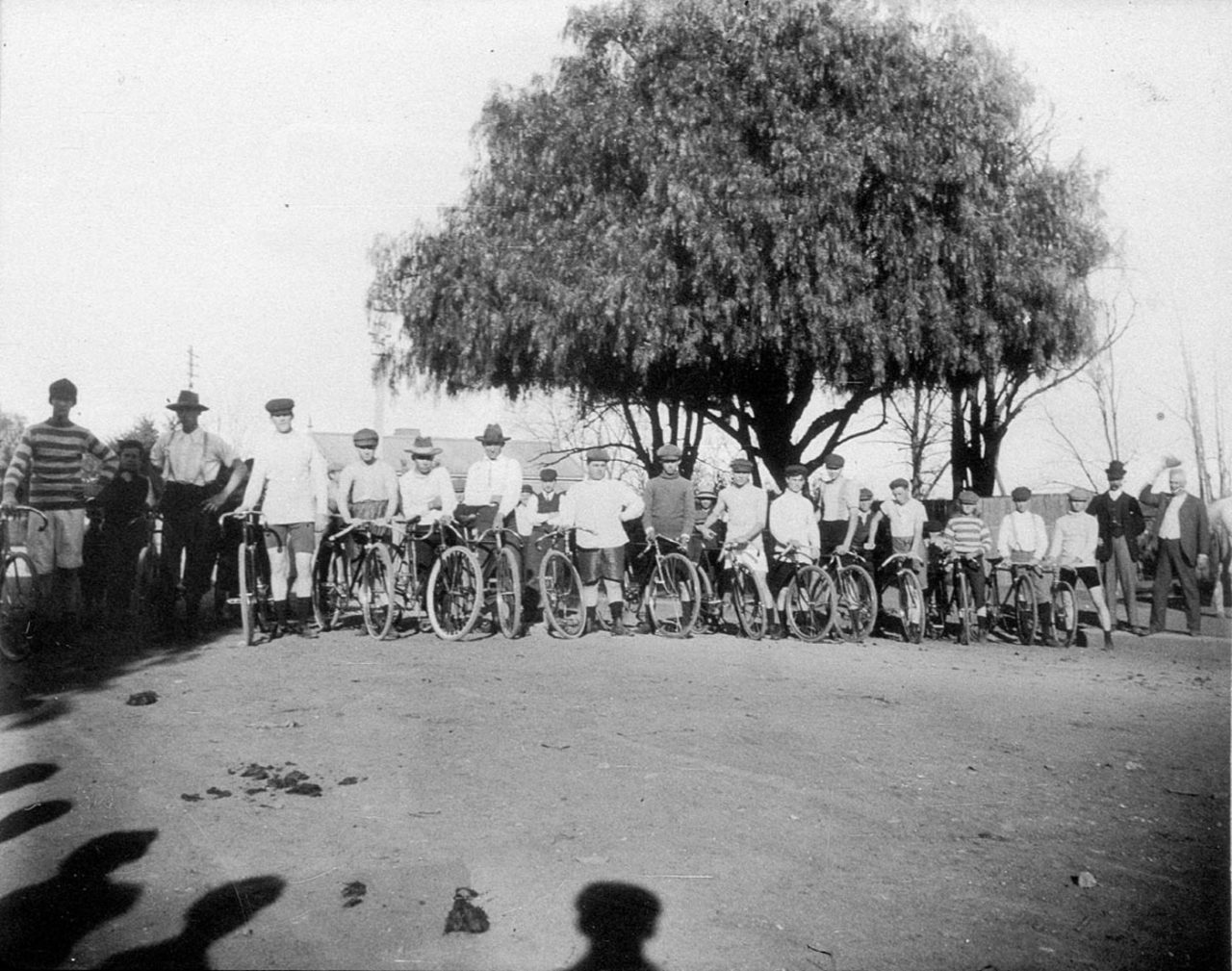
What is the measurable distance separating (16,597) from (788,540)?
21.9 feet

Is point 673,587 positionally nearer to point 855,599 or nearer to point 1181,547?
point 855,599

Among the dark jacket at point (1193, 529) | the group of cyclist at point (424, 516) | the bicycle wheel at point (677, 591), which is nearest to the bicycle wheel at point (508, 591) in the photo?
the group of cyclist at point (424, 516)

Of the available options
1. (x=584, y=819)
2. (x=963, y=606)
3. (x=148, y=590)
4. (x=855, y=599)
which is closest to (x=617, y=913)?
(x=584, y=819)

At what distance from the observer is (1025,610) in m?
9.88

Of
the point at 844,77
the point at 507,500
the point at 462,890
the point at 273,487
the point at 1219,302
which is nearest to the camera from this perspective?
the point at 462,890

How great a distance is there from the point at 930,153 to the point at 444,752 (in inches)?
402

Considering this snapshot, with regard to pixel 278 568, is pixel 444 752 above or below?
below

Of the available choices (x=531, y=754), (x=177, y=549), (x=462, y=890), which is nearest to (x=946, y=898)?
(x=462, y=890)

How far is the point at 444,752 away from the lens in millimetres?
4738

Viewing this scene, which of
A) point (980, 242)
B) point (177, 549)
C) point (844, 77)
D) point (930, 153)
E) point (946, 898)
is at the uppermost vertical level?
point (844, 77)

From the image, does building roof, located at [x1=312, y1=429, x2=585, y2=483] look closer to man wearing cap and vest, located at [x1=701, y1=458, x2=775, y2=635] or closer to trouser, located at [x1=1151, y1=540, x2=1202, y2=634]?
man wearing cap and vest, located at [x1=701, y1=458, x2=775, y2=635]

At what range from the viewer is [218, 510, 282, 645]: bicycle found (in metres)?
7.64

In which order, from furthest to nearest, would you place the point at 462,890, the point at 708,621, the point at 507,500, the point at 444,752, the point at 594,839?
the point at 708,621, the point at 507,500, the point at 444,752, the point at 594,839, the point at 462,890

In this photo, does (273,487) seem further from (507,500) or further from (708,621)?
(708,621)
